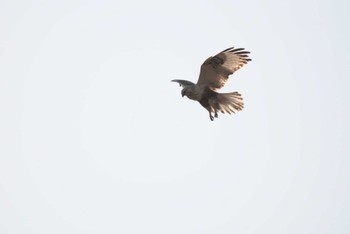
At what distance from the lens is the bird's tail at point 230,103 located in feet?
48.3

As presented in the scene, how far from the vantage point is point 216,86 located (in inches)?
577

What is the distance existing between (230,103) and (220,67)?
873mm

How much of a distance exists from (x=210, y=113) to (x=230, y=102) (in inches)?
18.4

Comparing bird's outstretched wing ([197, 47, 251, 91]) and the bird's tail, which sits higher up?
bird's outstretched wing ([197, 47, 251, 91])

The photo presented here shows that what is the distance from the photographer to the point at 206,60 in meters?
A: 14.1

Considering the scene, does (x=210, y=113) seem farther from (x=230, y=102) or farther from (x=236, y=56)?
(x=236, y=56)

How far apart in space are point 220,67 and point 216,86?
0.50m

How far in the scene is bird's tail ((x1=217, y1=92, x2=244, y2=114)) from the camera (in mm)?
14711

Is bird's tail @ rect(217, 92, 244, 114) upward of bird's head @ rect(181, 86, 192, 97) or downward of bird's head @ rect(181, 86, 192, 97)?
downward

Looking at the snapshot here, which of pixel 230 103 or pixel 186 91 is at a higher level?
pixel 186 91

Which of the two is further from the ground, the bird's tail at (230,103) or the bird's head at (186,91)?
the bird's head at (186,91)

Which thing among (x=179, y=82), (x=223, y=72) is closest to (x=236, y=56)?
(x=223, y=72)

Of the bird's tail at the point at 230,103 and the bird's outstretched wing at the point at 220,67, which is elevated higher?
the bird's outstretched wing at the point at 220,67

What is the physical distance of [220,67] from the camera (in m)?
14.3
